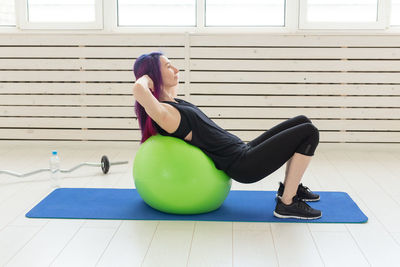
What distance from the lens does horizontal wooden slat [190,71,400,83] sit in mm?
4559

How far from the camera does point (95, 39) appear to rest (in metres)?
4.60

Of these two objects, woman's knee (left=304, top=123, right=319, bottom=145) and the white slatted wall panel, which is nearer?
woman's knee (left=304, top=123, right=319, bottom=145)

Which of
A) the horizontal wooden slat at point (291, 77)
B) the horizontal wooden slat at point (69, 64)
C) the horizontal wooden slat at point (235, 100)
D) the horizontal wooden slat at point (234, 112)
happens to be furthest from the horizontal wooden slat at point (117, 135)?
the horizontal wooden slat at point (69, 64)

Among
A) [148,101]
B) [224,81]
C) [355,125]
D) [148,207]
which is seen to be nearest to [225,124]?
[224,81]

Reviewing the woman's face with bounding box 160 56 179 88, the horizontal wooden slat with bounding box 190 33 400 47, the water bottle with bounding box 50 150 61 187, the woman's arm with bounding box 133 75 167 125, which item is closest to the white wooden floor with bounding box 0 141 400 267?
the water bottle with bounding box 50 150 61 187

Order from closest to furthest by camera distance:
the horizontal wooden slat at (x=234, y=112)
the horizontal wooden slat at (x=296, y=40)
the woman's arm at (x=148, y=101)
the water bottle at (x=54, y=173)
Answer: the woman's arm at (x=148, y=101), the water bottle at (x=54, y=173), the horizontal wooden slat at (x=296, y=40), the horizontal wooden slat at (x=234, y=112)

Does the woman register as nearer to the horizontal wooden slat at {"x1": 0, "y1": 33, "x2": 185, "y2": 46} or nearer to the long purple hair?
the long purple hair

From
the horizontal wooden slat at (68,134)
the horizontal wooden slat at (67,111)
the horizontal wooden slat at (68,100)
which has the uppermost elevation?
the horizontal wooden slat at (68,100)

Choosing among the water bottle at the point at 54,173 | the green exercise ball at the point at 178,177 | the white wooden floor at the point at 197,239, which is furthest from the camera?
the water bottle at the point at 54,173

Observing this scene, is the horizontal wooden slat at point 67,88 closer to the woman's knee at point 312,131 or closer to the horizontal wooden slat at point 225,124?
the horizontal wooden slat at point 225,124

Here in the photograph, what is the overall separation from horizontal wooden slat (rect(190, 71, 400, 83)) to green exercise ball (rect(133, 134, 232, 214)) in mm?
1911

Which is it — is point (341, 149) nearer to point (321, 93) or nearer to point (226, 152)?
point (321, 93)

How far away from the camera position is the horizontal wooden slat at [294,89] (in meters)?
4.57

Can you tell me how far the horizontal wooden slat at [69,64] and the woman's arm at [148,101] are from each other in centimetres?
199
